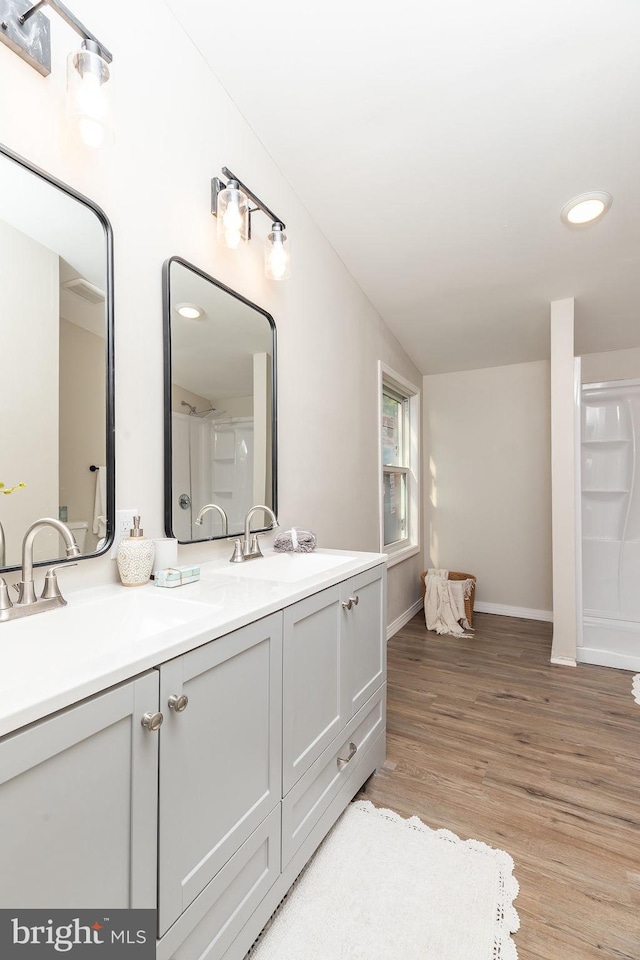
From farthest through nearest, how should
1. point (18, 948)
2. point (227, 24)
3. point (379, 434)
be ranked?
point (379, 434)
point (227, 24)
point (18, 948)

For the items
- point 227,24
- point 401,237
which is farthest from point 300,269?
point 227,24

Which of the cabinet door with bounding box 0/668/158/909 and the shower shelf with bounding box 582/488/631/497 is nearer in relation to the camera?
the cabinet door with bounding box 0/668/158/909

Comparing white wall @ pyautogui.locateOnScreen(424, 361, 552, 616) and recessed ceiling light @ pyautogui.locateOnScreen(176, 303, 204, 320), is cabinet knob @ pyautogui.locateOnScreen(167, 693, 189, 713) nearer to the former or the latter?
recessed ceiling light @ pyautogui.locateOnScreen(176, 303, 204, 320)

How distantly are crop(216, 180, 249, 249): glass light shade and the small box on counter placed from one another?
1.13 meters

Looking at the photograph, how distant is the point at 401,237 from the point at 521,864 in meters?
2.68

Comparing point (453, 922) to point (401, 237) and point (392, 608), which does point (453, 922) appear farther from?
point (401, 237)

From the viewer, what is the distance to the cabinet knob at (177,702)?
2.70ft

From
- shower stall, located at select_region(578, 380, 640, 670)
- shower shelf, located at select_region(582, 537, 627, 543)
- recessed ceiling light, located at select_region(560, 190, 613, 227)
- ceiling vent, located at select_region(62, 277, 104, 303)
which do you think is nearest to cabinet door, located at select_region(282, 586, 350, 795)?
ceiling vent, located at select_region(62, 277, 104, 303)

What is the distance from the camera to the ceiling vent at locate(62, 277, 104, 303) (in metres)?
1.15

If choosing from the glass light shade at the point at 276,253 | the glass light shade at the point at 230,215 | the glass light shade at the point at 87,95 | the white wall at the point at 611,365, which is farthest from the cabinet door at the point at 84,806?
the white wall at the point at 611,365

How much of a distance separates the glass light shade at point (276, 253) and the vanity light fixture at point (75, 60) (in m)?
0.77

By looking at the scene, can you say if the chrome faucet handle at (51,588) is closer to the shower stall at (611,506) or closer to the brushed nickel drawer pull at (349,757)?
the brushed nickel drawer pull at (349,757)

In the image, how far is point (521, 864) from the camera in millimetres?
1374

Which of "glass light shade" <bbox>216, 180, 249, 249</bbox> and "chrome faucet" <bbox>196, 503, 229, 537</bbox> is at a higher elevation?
"glass light shade" <bbox>216, 180, 249, 249</bbox>
